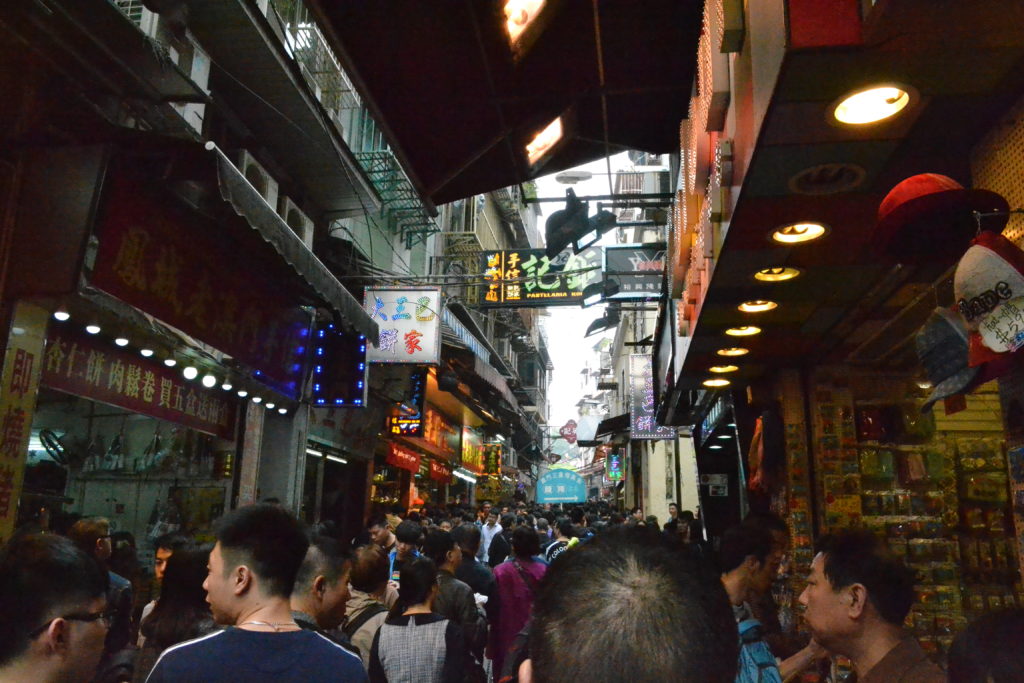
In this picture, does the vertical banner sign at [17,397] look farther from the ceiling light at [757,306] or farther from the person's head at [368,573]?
the ceiling light at [757,306]

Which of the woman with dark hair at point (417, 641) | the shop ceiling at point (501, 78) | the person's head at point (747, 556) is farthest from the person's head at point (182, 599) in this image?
the shop ceiling at point (501, 78)

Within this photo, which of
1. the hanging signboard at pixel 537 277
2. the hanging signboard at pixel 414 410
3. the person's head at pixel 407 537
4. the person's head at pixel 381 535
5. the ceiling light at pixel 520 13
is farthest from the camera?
the hanging signboard at pixel 414 410

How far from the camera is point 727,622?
4.50 ft

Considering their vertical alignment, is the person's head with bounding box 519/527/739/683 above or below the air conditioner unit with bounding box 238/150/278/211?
below

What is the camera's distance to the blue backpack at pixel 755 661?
3.02 metres

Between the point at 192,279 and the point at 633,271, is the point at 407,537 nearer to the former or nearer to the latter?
the point at 192,279

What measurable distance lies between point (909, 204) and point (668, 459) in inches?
944

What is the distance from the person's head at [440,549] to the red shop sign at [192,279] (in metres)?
3.84

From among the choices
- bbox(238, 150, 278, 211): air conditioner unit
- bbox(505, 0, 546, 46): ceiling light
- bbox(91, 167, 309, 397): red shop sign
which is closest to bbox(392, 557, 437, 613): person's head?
bbox(505, 0, 546, 46): ceiling light

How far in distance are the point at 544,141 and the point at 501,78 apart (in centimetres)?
91

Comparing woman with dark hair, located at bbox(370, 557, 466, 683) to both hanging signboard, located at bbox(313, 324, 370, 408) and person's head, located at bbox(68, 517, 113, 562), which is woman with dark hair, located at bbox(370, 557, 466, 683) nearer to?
person's head, located at bbox(68, 517, 113, 562)

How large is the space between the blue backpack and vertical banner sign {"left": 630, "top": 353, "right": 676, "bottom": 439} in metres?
14.9

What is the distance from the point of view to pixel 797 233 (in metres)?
4.27

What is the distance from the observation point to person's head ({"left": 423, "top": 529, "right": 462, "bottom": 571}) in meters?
6.12
